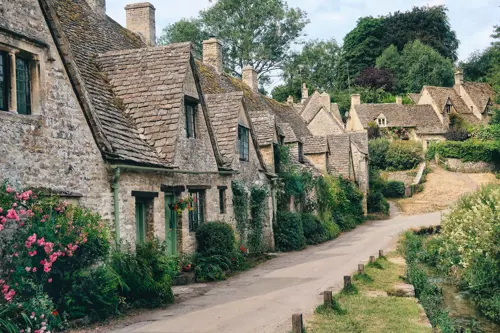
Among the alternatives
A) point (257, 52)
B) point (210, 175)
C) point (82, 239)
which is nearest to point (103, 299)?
point (82, 239)

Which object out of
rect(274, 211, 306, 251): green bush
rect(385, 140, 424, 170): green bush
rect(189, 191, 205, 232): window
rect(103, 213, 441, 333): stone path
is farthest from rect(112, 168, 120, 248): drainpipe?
rect(385, 140, 424, 170): green bush

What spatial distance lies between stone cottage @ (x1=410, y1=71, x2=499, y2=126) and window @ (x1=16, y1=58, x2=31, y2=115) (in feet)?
205

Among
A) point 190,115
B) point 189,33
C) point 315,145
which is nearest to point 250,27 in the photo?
point 189,33

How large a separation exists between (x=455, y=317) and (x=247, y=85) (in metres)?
24.8

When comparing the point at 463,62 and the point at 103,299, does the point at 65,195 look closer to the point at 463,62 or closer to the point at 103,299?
the point at 103,299

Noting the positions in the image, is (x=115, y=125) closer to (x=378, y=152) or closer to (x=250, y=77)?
(x=250, y=77)

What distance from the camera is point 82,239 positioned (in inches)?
401

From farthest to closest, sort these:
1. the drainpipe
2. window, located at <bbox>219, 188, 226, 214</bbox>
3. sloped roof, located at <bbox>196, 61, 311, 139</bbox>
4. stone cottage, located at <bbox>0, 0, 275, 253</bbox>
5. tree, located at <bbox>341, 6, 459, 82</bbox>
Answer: tree, located at <bbox>341, 6, 459, 82</bbox> < sloped roof, located at <bbox>196, 61, 311, 139</bbox> < window, located at <bbox>219, 188, 226, 214</bbox> < the drainpipe < stone cottage, located at <bbox>0, 0, 275, 253</bbox>

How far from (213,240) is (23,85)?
321 inches

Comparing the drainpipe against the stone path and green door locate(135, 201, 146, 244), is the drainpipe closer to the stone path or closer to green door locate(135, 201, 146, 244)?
green door locate(135, 201, 146, 244)

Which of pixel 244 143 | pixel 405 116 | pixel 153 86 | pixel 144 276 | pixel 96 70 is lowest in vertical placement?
pixel 144 276

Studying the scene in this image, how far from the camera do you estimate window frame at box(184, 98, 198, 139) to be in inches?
669

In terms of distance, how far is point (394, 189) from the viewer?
51.0 m

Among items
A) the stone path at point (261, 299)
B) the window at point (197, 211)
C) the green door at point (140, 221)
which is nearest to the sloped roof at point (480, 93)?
the stone path at point (261, 299)
